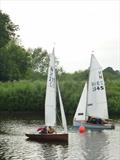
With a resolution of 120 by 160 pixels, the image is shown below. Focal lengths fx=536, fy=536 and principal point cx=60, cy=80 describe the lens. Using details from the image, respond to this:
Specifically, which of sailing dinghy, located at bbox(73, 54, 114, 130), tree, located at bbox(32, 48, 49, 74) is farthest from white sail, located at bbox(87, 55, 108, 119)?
tree, located at bbox(32, 48, 49, 74)

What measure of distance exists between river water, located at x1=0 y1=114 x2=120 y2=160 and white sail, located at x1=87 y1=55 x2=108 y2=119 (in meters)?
3.71

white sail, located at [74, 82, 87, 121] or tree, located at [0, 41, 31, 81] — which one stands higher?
tree, located at [0, 41, 31, 81]

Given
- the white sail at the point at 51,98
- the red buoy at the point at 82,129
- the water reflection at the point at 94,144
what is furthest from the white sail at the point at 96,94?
the white sail at the point at 51,98

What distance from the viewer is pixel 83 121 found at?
69188 millimetres

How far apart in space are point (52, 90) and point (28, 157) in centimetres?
1232

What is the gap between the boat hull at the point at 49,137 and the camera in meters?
56.1

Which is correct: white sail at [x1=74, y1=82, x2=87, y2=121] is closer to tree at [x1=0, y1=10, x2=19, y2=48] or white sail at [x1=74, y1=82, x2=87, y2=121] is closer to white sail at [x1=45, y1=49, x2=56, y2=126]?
white sail at [x1=45, y1=49, x2=56, y2=126]

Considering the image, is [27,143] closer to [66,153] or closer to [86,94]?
[66,153]

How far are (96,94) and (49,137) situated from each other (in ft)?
53.5

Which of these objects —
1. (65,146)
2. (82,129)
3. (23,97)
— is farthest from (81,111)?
(23,97)

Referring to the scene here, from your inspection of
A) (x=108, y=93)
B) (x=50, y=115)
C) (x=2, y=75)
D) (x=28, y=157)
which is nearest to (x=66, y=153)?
(x=28, y=157)

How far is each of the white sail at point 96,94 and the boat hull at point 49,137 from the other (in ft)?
50.0

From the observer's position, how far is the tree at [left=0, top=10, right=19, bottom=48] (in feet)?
A: 359

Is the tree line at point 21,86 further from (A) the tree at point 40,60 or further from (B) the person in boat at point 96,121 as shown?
(A) the tree at point 40,60
